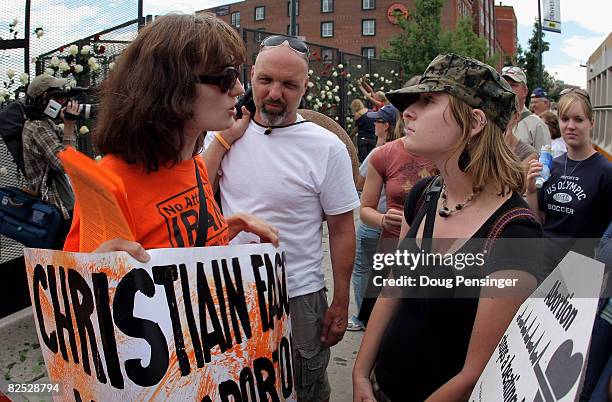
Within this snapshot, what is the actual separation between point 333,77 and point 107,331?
42.2ft

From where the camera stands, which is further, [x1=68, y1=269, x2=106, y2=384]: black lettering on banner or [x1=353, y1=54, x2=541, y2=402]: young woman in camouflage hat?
[x1=353, y1=54, x2=541, y2=402]: young woman in camouflage hat

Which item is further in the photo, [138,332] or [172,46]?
[172,46]

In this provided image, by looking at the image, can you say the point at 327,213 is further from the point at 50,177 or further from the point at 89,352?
the point at 50,177

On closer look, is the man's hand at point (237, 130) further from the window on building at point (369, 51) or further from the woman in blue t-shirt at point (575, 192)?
the window on building at point (369, 51)

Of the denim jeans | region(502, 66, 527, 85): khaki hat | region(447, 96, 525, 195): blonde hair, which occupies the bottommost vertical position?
the denim jeans

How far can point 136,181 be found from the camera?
58.6 inches

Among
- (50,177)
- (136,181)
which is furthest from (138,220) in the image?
(50,177)

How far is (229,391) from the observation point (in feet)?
4.83

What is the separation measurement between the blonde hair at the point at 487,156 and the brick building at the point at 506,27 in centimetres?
9685

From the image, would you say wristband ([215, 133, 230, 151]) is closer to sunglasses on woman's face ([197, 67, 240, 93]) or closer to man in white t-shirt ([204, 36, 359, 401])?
man in white t-shirt ([204, 36, 359, 401])

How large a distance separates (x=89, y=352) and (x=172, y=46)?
847mm

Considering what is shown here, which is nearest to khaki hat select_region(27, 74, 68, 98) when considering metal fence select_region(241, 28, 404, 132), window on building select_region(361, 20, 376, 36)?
metal fence select_region(241, 28, 404, 132)

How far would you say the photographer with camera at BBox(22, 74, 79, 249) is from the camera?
13.9 feet

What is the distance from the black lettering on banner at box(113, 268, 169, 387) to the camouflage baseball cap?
3.30 feet
